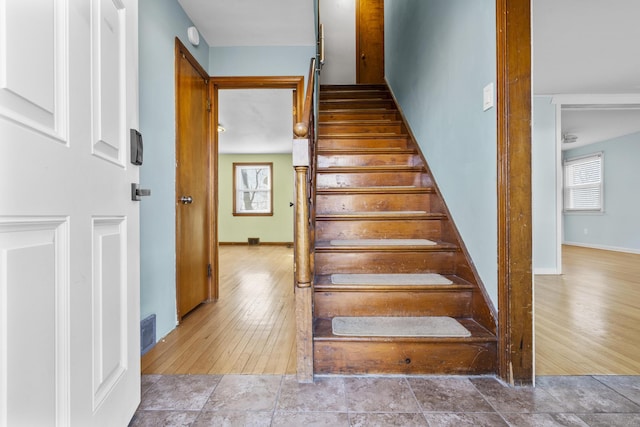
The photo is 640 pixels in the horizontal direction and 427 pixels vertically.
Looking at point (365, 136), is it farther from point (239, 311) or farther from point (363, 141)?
point (239, 311)

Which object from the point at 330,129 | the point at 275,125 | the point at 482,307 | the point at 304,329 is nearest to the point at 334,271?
the point at 304,329

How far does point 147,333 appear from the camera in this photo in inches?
67.1

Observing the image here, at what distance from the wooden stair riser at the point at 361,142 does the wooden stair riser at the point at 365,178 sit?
0.47 metres

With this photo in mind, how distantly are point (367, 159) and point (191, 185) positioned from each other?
1494 millimetres

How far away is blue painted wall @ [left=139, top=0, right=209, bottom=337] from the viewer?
5.63ft

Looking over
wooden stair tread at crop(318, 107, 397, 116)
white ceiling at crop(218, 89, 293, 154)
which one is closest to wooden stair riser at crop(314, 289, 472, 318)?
wooden stair tread at crop(318, 107, 397, 116)

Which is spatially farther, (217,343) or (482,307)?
(217,343)

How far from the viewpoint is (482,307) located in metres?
1.51

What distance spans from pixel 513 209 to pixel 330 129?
219 centimetres

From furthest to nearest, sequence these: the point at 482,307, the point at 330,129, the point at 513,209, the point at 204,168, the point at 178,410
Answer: the point at 330,129 < the point at 204,168 < the point at 482,307 < the point at 513,209 < the point at 178,410

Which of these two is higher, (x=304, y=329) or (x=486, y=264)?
(x=486, y=264)

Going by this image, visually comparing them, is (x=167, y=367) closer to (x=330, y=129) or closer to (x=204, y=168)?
(x=204, y=168)

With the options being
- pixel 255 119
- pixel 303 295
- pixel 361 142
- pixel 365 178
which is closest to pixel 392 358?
pixel 303 295

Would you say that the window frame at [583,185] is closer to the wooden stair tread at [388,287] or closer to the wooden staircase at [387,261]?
the wooden staircase at [387,261]
